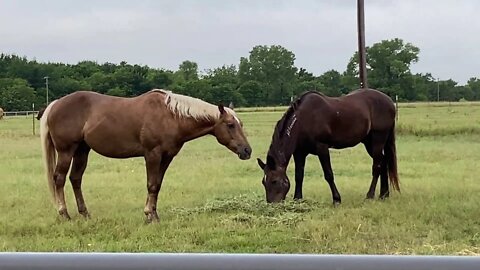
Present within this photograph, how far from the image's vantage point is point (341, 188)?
9969mm

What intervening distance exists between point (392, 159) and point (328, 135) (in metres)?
1.21

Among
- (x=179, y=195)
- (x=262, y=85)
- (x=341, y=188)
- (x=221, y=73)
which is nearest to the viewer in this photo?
(x=179, y=195)

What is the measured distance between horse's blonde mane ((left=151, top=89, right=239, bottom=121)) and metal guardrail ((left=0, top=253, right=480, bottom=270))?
643 centimetres

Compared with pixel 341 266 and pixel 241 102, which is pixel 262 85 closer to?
pixel 241 102

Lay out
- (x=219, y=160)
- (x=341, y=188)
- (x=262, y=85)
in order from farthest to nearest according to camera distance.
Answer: (x=262, y=85)
(x=219, y=160)
(x=341, y=188)

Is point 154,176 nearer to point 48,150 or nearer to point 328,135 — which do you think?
point 48,150

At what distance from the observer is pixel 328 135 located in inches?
346

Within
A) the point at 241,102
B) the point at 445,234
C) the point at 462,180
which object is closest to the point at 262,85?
the point at 241,102

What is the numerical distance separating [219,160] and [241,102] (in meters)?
7.71

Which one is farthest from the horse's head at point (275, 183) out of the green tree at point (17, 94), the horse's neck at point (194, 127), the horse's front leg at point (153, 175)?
the green tree at point (17, 94)

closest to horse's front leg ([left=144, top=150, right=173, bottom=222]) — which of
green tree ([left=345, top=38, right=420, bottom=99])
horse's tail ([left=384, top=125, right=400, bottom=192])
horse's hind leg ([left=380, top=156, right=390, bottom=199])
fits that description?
horse's hind leg ([left=380, top=156, right=390, bottom=199])

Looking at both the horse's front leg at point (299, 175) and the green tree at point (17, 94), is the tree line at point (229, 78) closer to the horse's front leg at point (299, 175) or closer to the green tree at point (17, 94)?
the green tree at point (17, 94)

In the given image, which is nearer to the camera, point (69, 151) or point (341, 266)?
point (341, 266)

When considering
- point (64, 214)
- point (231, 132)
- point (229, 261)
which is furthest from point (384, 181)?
point (229, 261)
